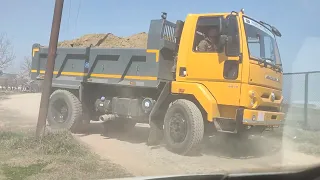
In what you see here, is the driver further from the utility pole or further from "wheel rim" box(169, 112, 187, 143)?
the utility pole

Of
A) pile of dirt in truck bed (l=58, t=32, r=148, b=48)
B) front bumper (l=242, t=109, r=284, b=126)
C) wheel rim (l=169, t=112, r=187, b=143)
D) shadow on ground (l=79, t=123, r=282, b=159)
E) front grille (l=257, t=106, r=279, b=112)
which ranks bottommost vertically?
shadow on ground (l=79, t=123, r=282, b=159)

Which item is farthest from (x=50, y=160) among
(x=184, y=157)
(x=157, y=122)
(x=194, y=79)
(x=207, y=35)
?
(x=207, y=35)

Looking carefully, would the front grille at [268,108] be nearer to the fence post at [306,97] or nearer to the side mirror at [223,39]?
the side mirror at [223,39]

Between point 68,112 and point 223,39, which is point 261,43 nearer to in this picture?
point 223,39

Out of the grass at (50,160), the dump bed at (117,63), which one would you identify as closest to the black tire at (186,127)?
the dump bed at (117,63)

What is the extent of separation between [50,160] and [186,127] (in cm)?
289

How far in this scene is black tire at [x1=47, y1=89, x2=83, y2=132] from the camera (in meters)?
10.7

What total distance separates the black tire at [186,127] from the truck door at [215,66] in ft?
1.81

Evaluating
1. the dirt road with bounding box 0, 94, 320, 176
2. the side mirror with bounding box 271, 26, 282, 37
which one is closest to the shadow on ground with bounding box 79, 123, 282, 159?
the dirt road with bounding box 0, 94, 320, 176

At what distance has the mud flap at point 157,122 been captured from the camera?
9.05 metres

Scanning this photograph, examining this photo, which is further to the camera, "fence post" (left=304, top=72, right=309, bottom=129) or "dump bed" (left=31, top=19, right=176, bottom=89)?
"fence post" (left=304, top=72, right=309, bottom=129)

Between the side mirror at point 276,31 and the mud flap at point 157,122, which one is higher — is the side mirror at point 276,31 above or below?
above

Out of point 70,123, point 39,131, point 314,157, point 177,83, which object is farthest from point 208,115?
point 70,123

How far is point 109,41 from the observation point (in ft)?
37.2
